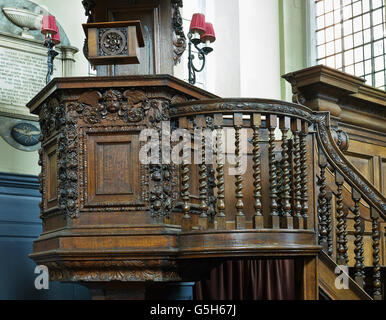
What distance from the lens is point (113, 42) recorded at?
172 inches

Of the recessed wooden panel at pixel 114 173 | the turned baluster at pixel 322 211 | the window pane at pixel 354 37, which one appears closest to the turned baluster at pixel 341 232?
the turned baluster at pixel 322 211

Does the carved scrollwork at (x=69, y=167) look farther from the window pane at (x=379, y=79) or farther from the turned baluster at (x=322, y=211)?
the window pane at (x=379, y=79)

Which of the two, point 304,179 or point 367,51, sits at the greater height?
point 367,51

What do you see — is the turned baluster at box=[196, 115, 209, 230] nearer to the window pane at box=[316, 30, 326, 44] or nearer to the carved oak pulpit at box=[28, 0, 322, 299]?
the carved oak pulpit at box=[28, 0, 322, 299]

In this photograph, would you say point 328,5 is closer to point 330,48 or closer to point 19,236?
point 330,48

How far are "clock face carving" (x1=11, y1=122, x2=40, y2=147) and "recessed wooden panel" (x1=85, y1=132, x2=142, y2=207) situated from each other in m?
2.24

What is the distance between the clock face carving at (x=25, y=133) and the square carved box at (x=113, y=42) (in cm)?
210

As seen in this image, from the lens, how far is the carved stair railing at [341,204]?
15.5ft

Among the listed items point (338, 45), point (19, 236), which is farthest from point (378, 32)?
point (19, 236)

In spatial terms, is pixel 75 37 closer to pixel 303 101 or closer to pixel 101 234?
pixel 303 101

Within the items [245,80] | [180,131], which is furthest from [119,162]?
[245,80]

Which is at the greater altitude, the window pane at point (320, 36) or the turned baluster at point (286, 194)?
the window pane at point (320, 36)

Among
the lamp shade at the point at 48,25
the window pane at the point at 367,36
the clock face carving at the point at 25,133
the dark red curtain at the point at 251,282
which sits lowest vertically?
the dark red curtain at the point at 251,282

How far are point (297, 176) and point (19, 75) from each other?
309cm
